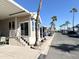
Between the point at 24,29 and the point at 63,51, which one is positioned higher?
the point at 24,29

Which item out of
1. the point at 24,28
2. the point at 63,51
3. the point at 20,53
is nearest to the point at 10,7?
the point at 20,53

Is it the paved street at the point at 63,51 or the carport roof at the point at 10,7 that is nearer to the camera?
the paved street at the point at 63,51

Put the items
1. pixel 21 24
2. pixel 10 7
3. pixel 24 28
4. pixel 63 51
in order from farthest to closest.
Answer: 1. pixel 21 24
2. pixel 24 28
3. pixel 10 7
4. pixel 63 51

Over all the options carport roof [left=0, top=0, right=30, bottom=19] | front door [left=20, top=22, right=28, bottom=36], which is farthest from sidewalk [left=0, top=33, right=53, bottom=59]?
front door [left=20, top=22, right=28, bottom=36]

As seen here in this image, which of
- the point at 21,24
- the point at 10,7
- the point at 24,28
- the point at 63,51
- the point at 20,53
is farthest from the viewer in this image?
the point at 21,24

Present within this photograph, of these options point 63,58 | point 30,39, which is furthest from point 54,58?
point 30,39

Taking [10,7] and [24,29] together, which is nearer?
[10,7]

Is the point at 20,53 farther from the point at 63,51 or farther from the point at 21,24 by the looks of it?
the point at 21,24

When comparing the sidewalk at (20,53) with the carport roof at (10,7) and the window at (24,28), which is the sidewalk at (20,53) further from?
the window at (24,28)

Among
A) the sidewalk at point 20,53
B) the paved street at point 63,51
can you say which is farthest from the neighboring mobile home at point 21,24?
the sidewalk at point 20,53

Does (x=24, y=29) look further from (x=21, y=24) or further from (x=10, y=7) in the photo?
(x=10, y=7)

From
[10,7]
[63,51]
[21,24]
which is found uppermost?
[10,7]

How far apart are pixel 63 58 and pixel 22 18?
440 inches

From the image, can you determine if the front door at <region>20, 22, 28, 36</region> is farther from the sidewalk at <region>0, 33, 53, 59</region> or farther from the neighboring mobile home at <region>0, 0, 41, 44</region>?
the sidewalk at <region>0, 33, 53, 59</region>
